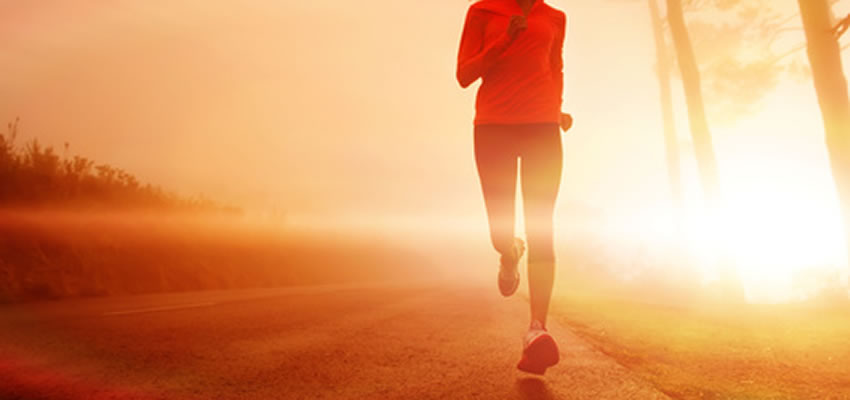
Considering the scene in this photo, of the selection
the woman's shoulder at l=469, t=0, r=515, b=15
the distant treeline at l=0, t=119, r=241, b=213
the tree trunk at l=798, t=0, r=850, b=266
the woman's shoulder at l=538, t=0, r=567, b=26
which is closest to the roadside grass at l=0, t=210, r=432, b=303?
the distant treeline at l=0, t=119, r=241, b=213

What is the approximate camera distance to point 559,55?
3.65 meters

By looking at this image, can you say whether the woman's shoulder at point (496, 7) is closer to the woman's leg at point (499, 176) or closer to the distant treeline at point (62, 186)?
the woman's leg at point (499, 176)

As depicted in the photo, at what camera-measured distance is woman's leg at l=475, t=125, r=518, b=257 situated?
11.1 feet

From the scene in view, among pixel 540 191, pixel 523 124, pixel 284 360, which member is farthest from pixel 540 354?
pixel 284 360

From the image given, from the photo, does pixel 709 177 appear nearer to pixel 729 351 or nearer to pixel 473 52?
pixel 729 351

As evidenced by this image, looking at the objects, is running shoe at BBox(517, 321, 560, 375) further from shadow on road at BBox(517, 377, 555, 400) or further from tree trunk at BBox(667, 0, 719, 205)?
tree trunk at BBox(667, 0, 719, 205)

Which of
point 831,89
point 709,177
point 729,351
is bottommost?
point 729,351

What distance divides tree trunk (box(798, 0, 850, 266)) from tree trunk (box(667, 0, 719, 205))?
3.26m

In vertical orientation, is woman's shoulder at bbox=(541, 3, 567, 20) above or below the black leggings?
above

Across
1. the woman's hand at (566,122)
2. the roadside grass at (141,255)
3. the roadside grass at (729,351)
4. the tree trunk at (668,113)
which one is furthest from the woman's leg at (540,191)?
the tree trunk at (668,113)

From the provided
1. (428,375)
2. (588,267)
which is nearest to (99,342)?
(428,375)

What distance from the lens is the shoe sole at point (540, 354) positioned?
2.94m

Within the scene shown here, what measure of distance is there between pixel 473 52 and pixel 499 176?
0.87 metres

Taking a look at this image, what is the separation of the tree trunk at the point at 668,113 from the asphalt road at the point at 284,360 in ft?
42.7
